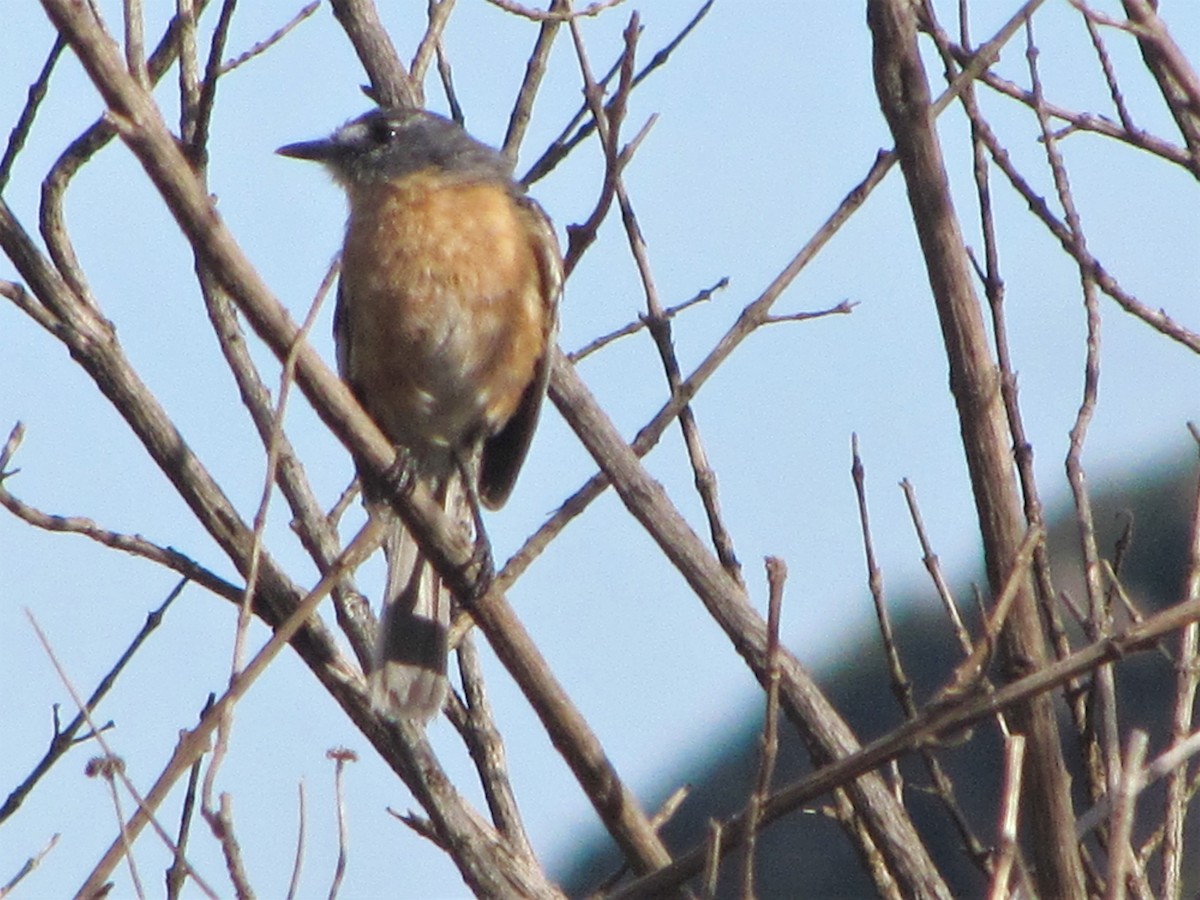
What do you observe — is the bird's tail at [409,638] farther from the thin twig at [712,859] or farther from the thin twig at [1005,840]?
the thin twig at [1005,840]

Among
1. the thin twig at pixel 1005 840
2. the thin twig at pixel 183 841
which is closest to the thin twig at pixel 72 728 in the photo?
the thin twig at pixel 183 841

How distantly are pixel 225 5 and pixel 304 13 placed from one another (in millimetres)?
1070

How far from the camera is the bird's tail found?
4285mm

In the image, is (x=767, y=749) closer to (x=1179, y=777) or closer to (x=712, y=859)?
(x=712, y=859)

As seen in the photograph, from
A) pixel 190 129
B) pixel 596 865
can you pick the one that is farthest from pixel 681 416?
pixel 596 865

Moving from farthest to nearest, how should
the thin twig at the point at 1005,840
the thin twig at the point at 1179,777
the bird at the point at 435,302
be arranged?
the bird at the point at 435,302
the thin twig at the point at 1179,777
the thin twig at the point at 1005,840

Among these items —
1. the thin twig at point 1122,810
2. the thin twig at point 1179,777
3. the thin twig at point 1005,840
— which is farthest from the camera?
the thin twig at point 1179,777

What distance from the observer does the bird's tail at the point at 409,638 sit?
429cm

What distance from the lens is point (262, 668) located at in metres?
2.37

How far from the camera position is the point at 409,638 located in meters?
4.80

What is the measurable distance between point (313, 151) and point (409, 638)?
6.38 ft

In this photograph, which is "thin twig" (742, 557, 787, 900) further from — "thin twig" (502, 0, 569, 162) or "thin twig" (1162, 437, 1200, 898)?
"thin twig" (502, 0, 569, 162)

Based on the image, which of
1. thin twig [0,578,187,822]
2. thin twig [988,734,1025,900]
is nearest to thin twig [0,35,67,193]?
thin twig [0,578,187,822]

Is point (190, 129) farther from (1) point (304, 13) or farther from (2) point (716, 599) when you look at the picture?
(2) point (716, 599)
